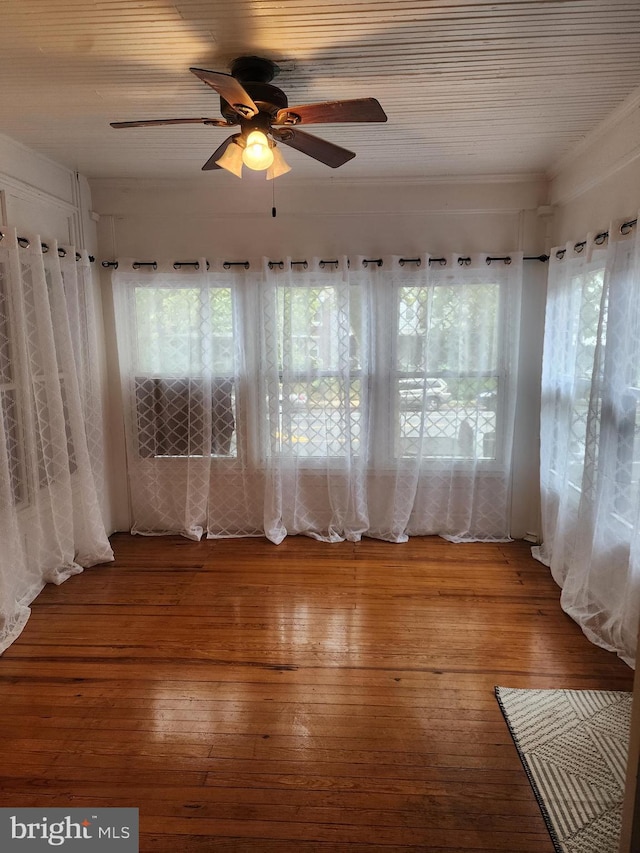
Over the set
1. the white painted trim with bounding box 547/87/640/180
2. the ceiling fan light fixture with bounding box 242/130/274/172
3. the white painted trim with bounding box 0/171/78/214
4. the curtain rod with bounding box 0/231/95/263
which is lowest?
the curtain rod with bounding box 0/231/95/263

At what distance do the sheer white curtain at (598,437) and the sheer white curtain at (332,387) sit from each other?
51 centimetres

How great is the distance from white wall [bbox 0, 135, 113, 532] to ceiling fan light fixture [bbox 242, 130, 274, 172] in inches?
65.7

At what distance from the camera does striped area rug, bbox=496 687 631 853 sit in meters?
1.56

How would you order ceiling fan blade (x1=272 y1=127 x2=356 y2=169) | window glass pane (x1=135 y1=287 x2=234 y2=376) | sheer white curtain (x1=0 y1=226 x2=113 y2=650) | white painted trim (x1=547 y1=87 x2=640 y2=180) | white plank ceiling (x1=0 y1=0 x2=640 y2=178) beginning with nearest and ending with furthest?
white plank ceiling (x1=0 y1=0 x2=640 y2=178) → ceiling fan blade (x1=272 y1=127 x2=356 y2=169) → white painted trim (x1=547 y1=87 x2=640 y2=180) → sheer white curtain (x1=0 y1=226 x2=113 y2=650) → window glass pane (x1=135 y1=287 x2=234 y2=376)

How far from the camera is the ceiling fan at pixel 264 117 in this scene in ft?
5.88

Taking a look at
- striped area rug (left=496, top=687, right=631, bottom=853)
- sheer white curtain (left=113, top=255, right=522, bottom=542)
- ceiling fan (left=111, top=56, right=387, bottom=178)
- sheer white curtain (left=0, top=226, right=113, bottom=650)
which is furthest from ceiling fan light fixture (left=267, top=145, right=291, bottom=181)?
striped area rug (left=496, top=687, right=631, bottom=853)

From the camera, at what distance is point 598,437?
259cm

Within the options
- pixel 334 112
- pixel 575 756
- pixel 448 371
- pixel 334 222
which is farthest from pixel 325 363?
pixel 575 756

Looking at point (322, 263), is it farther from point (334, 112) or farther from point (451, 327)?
point (334, 112)

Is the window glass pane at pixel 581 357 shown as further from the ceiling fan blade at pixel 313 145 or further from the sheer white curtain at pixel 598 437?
the ceiling fan blade at pixel 313 145

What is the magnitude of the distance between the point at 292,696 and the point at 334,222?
303 centimetres

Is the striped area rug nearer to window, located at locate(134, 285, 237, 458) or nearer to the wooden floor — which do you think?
the wooden floor

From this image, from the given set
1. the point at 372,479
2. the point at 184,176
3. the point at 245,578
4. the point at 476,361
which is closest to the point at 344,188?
the point at 184,176

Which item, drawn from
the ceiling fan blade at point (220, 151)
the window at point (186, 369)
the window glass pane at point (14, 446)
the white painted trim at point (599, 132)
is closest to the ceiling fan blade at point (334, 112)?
the ceiling fan blade at point (220, 151)
